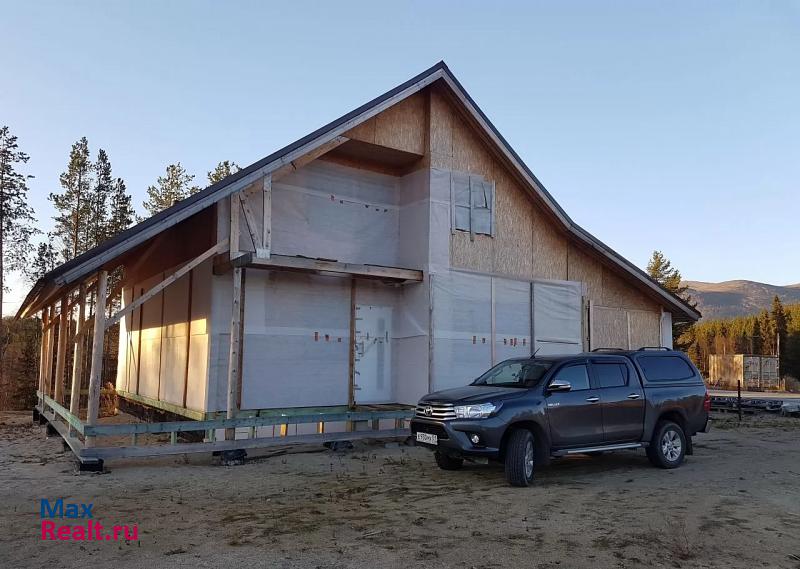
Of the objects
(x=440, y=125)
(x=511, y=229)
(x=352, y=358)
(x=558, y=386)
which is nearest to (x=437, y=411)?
(x=558, y=386)

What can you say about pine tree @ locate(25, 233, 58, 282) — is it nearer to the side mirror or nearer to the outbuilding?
the outbuilding

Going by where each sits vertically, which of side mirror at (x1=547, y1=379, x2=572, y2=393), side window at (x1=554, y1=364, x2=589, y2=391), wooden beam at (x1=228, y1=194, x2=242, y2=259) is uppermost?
wooden beam at (x1=228, y1=194, x2=242, y2=259)

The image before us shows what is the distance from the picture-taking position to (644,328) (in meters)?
19.7

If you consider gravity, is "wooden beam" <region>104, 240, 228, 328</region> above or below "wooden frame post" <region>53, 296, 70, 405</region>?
above

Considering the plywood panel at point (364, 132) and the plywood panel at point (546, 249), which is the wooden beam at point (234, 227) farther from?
the plywood panel at point (546, 249)

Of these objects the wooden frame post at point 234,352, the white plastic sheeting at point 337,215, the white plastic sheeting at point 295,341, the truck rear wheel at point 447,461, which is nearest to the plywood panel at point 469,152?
the white plastic sheeting at point 337,215

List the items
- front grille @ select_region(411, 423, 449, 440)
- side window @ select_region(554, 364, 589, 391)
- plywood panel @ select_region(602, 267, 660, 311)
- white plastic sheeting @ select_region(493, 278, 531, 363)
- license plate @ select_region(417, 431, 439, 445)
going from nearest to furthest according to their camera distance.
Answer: front grille @ select_region(411, 423, 449, 440), license plate @ select_region(417, 431, 439, 445), side window @ select_region(554, 364, 589, 391), white plastic sheeting @ select_region(493, 278, 531, 363), plywood panel @ select_region(602, 267, 660, 311)

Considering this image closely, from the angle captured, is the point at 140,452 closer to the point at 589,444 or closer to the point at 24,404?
the point at 589,444

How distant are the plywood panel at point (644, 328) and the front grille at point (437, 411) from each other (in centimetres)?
1155

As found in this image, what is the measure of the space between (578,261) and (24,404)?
2694cm

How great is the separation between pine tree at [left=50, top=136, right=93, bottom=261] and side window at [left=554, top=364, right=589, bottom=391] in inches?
1191

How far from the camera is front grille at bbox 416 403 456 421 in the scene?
9.34 m

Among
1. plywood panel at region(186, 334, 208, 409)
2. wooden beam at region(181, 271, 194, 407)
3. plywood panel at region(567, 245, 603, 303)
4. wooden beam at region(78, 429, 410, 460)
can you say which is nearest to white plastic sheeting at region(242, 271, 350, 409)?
plywood panel at region(186, 334, 208, 409)

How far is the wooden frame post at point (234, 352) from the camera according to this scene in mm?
11969
